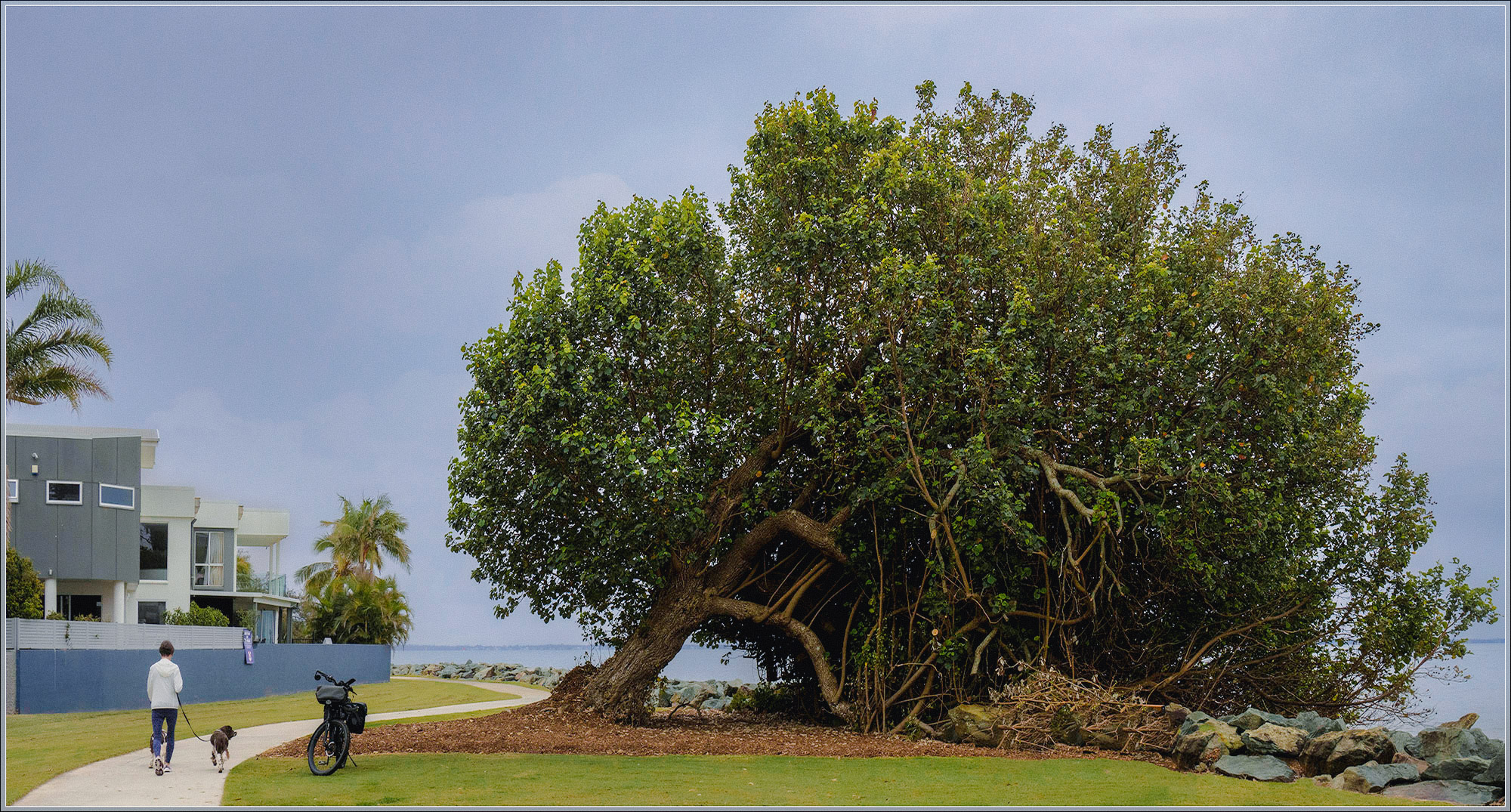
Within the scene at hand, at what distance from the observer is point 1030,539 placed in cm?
1596

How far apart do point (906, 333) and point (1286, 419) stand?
225 inches

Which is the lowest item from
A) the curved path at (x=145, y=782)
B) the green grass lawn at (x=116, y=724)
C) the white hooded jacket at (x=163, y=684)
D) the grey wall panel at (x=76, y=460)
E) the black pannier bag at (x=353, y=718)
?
the green grass lawn at (x=116, y=724)

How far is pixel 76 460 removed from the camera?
32.8 meters

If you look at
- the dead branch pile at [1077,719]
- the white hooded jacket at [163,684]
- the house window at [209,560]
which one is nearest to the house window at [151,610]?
the house window at [209,560]

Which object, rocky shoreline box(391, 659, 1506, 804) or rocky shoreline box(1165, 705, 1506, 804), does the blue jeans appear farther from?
rocky shoreline box(1165, 705, 1506, 804)

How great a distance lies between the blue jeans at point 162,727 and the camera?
41.9 ft

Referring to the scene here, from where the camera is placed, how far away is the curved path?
11.0 meters

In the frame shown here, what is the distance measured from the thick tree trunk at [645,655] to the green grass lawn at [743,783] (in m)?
3.68

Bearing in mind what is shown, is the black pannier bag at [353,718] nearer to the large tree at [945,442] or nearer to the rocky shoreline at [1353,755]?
the large tree at [945,442]

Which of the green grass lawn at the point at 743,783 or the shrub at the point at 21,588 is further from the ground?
the shrub at the point at 21,588

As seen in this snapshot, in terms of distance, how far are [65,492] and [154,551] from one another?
8939mm

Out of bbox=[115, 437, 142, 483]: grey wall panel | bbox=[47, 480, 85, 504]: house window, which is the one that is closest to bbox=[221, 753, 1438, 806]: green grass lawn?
bbox=[47, 480, 85, 504]: house window

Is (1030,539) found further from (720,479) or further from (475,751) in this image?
(475,751)

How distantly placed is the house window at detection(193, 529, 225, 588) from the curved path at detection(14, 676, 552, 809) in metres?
29.2
